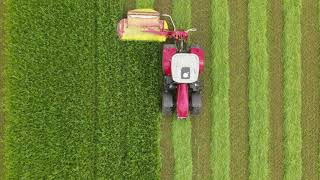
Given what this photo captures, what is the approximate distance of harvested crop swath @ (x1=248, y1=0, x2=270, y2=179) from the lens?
9.82 meters

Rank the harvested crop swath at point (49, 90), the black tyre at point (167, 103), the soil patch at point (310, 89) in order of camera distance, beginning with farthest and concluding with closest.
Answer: the soil patch at point (310, 89), the harvested crop swath at point (49, 90), the black tyre at point (167, 103)

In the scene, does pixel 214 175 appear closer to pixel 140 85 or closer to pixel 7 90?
pixel 140 85

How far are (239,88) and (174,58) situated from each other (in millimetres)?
1769

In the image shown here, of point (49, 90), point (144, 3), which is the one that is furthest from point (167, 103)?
point (49, 90)

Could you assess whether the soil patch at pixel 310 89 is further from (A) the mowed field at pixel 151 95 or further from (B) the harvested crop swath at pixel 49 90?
(B) the harvested crop swath at pixel 49 90

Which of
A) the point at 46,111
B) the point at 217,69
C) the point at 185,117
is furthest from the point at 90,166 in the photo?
the point at 217,69

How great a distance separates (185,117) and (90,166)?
2.10m

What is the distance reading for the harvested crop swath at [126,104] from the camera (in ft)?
31.2

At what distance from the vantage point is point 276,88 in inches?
396

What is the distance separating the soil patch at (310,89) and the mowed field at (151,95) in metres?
0.02

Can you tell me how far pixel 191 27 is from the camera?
32.7 feet

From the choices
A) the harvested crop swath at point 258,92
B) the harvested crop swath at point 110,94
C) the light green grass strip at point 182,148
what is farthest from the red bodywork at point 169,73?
the harvested crop swath at point 258,92

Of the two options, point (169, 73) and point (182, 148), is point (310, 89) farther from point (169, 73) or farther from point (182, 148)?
point (169, 73)

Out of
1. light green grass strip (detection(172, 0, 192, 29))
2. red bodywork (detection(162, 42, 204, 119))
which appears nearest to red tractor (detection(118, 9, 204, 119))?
red bodywork (detection(162, 42, 204, 119))
